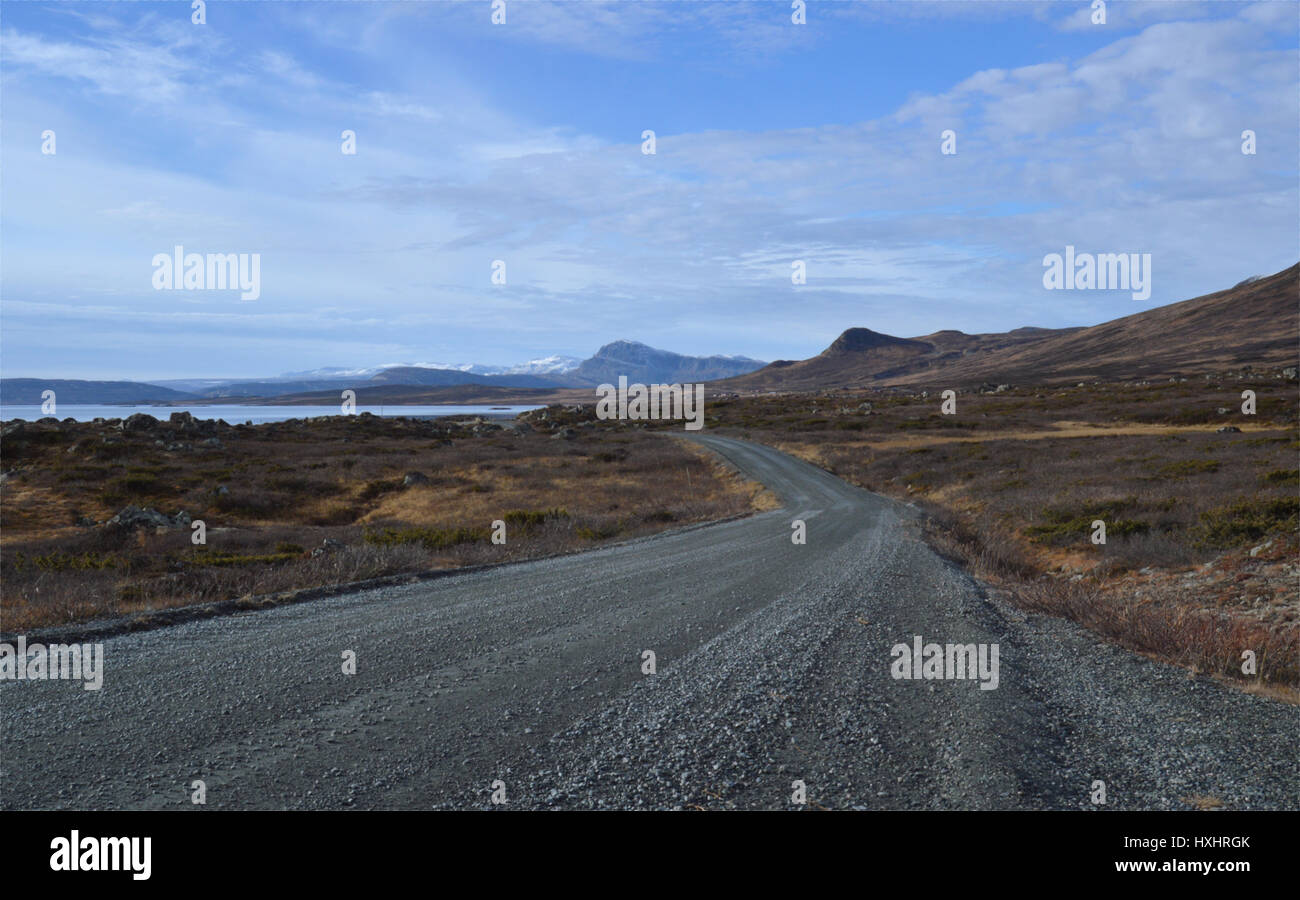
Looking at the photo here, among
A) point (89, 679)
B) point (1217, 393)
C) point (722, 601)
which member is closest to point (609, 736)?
point (89, 679)

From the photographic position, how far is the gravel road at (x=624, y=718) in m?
4.88

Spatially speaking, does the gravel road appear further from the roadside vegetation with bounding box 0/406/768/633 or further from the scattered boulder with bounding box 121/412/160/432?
the scattered boulder with bounding box 121/412/160/432

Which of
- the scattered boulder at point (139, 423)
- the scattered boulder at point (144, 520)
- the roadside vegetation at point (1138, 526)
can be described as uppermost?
the scattered boulder at point (139, 423)

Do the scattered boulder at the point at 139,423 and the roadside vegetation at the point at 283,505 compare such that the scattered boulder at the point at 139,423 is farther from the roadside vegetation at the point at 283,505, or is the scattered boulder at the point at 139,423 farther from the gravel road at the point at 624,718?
the gravel road at the point at 624,718

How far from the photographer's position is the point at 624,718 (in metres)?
6.23

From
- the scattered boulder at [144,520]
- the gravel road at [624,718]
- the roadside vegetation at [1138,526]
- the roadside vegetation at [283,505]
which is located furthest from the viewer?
the scattered boulder at [144,520]

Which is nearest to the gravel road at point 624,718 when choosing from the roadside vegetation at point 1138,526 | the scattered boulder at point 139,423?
the roadside vegetation at point 1138,526

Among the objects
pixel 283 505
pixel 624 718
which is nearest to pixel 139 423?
pixel 283 505

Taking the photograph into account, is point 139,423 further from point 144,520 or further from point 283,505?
point 144,520

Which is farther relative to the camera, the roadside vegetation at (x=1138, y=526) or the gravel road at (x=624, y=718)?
the roadside vegetation at (x=1138, y=526)

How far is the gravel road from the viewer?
16.0 ft

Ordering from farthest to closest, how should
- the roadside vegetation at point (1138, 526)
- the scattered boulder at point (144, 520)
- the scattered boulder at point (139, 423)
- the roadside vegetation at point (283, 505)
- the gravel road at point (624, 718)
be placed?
the scattered boulder at point (139, 423)
the scattered boulder at point (144, 520)
the roadside vegetation at point (283, 505)
the roadside vegetation at point (1138, 526)
the gravel road at point (624, 718)
